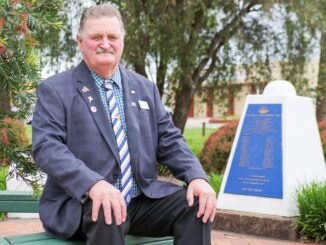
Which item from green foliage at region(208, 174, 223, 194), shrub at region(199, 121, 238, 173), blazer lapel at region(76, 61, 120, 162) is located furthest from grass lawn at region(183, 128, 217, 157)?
blazer lapel at region(76, 61, 120, 162)

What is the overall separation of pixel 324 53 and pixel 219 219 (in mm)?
5801

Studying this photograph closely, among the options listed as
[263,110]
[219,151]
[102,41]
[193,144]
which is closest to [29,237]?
[102,41]

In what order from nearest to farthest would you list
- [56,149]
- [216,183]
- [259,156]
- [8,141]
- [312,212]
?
1. [56,149]
2. [8,141]
3. [312,212]
4. [259,156]
5. [216,183]

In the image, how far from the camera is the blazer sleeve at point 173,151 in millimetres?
3039

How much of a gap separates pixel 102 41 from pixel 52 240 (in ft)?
3.26

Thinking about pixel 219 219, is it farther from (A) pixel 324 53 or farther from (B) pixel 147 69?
(A) pixel 324 53

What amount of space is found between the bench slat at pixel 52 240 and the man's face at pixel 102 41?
878 millimetres

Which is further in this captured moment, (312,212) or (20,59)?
(312,212)

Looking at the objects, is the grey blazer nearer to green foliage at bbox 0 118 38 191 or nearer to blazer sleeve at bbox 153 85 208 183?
blazer sleeve at bbox 153 85 208 183

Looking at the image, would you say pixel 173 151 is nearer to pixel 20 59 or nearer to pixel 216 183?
pixel 20 59

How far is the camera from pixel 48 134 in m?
2.75

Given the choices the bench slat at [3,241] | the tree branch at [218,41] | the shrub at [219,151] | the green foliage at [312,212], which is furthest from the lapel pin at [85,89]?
the tree branch at [218,41]

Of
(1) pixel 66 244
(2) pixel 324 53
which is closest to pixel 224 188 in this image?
(1) pixel 66 244

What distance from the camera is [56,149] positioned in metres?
2.71
